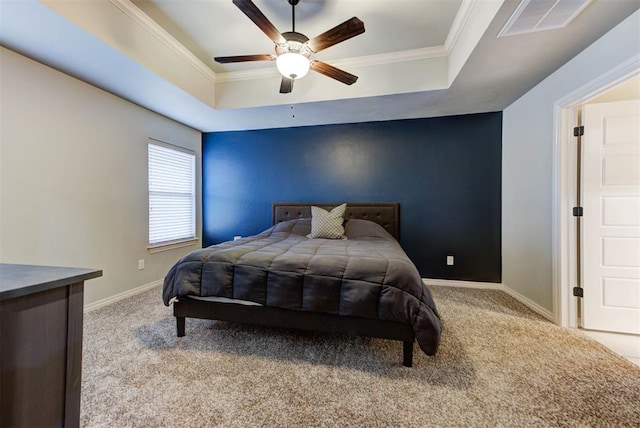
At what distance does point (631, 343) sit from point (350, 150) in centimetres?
336

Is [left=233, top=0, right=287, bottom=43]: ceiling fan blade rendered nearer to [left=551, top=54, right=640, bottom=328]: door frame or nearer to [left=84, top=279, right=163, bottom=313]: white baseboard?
[left=551, top=54, right=640, bottom=328]: door frame

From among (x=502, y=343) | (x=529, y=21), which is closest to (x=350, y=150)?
(x=529, y=21)

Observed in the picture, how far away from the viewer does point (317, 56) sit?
9.42ft

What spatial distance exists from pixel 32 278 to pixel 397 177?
367cm

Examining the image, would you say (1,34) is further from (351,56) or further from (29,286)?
(351,56)

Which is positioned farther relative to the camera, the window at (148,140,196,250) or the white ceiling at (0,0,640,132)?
the window at (148,140,196,250)

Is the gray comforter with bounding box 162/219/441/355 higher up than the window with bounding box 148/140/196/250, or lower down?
lower down

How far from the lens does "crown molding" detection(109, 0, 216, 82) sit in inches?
83.5

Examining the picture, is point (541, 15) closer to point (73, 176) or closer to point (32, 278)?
point (32, 278)

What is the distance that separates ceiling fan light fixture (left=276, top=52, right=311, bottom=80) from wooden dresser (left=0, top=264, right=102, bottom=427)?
1.82m

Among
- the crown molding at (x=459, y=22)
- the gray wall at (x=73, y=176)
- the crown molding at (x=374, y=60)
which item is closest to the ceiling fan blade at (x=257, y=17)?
the crown molding at (x=374, y=60)

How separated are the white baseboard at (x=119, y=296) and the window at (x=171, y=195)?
0.49 m

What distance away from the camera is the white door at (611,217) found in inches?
86.2

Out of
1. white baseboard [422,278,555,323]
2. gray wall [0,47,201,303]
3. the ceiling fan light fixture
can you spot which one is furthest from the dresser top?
white baseboard [422,278,555,323]
